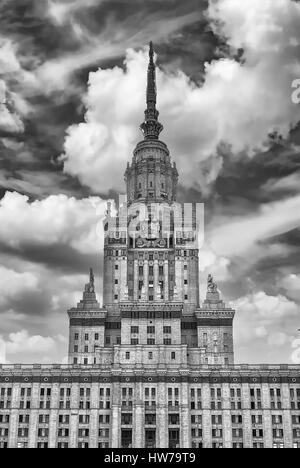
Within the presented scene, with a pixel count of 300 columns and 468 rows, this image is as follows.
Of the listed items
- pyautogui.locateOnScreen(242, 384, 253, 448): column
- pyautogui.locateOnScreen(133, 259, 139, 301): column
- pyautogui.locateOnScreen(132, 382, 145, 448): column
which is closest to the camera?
pyautogui.locateOnScreen(132, 382, 145, 448): column

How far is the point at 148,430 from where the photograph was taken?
481 ft

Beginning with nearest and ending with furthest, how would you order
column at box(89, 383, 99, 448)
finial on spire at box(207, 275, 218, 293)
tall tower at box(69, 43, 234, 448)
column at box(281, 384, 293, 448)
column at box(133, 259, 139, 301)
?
column at box(281, 384, 293, 448) < column at box(89, 383, 99, 448) < tall tower at box(69, 43, 234, 448) < finial on spire at box(207, 275, 218, 293) < column at box(133, 259, 139, 301)

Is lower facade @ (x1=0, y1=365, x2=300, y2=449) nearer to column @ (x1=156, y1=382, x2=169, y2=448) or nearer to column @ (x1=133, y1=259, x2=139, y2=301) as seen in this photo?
column @ (x1=156, y1=382, x2=169, y2=448)

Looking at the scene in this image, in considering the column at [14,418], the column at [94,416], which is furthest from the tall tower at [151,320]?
the column at [14,418]

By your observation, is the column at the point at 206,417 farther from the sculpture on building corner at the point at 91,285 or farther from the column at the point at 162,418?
the sculpture on building corner at the point at 91,285

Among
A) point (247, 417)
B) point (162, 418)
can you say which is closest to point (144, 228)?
point (162, 418)

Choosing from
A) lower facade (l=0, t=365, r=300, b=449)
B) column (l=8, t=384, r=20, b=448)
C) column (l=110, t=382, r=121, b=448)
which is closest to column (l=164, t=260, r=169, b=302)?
lower facade (l=0, t=365, r=300, b=449)

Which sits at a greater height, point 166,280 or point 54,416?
point 166,280

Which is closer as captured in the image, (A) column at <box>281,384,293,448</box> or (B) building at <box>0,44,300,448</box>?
(A) column at <box>281,384,293,448</box>

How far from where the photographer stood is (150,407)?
150 meters

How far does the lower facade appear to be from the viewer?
146125 millimetres

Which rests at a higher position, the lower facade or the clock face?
the clock face

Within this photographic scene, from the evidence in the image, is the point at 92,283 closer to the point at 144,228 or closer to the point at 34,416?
the point at 144,228

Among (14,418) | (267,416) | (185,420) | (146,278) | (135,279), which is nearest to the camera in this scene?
(185,420)
